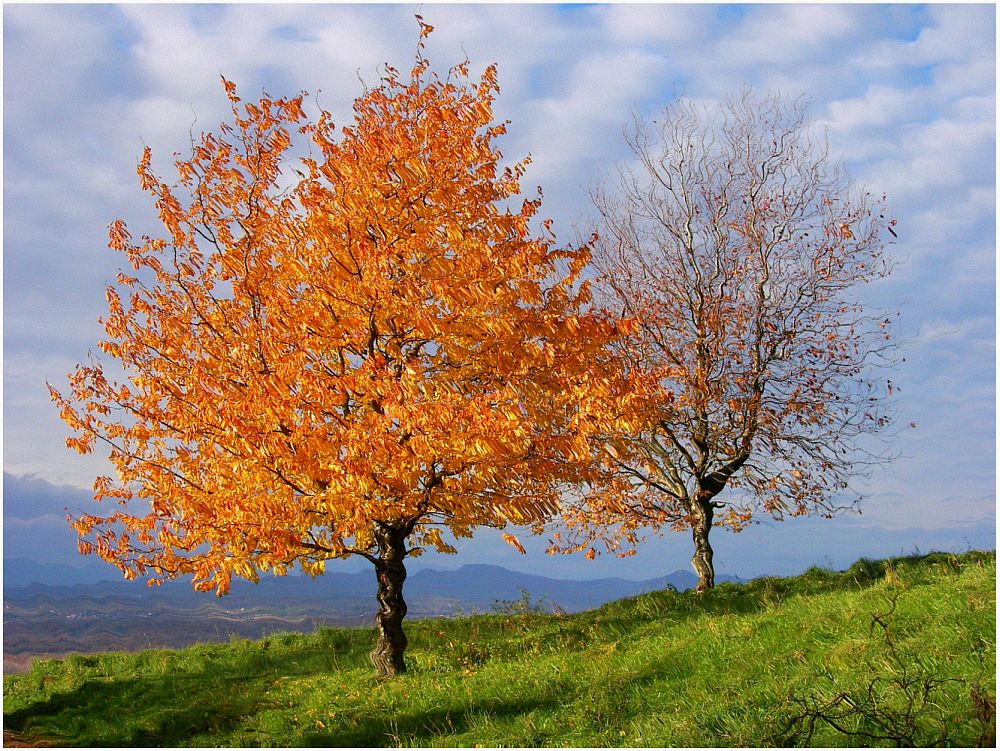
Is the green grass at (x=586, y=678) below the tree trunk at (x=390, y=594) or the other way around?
below

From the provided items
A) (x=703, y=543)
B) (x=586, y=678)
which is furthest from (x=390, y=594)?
(x=703, y=543)

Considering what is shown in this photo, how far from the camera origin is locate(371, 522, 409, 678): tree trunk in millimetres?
15789

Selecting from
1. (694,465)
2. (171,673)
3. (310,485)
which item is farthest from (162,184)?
(694,465)

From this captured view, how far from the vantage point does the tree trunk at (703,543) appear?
72.2 ft

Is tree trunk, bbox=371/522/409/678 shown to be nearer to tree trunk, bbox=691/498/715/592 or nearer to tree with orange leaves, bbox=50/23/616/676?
tree with orange leaves, bbox=50/23/616/676

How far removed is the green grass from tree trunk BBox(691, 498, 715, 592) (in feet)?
5.96

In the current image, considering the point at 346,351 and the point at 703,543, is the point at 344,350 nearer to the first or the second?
the point at 346,351

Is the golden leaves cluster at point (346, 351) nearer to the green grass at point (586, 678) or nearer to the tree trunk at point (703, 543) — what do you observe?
the green grass at point (586, 678)

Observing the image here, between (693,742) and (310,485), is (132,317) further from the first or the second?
(693,742)

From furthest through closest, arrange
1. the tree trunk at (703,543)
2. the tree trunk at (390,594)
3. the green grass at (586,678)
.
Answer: the tree trunk at (703,543), the tree trunk at (390,594), the green grass at (586,678)

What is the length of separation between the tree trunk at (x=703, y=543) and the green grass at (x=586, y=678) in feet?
5.96

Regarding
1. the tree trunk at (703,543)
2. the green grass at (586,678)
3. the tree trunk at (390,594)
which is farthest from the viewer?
the tree trunk at (703,543)

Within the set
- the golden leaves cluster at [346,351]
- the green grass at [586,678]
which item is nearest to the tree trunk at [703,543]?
the green grass at [586,678]

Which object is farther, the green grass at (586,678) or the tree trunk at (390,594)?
the tree trunk at (390,594)
